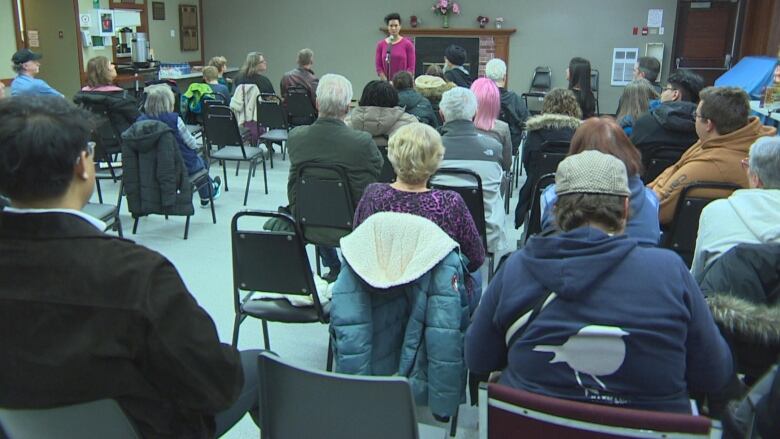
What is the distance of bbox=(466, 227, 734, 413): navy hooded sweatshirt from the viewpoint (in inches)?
54.8

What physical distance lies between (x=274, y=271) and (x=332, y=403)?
43.3 inches

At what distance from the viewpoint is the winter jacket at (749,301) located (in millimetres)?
1610

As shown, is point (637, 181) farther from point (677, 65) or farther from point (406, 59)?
point (677, 65)

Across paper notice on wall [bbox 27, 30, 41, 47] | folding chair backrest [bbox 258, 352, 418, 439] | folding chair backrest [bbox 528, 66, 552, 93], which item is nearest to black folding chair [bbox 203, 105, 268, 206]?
folding chair backrest [bbox 258, 352, 418, 439]

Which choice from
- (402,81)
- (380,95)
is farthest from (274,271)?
(402,81)

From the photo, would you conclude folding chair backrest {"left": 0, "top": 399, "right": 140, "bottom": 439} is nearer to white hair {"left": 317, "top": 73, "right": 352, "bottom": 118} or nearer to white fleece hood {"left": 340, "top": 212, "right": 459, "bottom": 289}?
white fleece hood {"left": 340, "top": 212, "right": 459, "bottom": 289}

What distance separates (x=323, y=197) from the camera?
3248mm

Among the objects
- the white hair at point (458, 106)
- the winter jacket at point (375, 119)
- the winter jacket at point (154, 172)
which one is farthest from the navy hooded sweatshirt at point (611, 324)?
the winter jacket at point (154, 172)

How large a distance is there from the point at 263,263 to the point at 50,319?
1.27m

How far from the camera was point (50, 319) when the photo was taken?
1201 millimetres

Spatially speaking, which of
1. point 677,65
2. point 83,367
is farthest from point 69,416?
point 677,65

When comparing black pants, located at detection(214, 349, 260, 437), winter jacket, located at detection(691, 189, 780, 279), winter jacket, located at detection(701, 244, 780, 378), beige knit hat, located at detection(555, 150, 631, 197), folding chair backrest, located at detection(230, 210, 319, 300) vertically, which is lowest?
black pants, located at detection(214, 349, 260, 437)

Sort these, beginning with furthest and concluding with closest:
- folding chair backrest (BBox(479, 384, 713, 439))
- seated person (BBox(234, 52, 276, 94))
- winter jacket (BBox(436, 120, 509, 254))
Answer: seated person (BBox(234, 52, 276, 94))
winter jacket (BBox(436, 120, 509, 254))
folding chair backrest (BBox(479, 384, 713, 439))

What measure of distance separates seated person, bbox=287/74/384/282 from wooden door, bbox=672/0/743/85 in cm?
835
